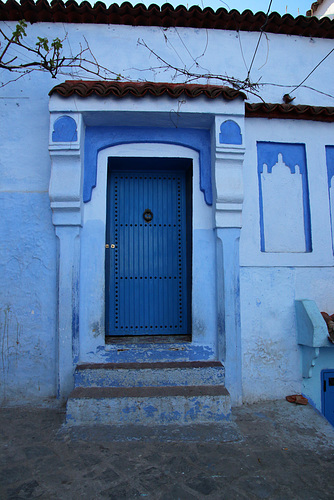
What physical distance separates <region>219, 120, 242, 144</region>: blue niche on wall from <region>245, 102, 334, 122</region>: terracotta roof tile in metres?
0.49

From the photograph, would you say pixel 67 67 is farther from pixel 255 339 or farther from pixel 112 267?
pixel 255 339

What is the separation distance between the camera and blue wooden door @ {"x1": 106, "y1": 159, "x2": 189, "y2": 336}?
14.7 feet

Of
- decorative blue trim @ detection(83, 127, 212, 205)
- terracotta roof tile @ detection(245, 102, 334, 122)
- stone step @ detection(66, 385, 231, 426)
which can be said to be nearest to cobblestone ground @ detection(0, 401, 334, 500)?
stone step @ detection(66, 385, 231, 426)

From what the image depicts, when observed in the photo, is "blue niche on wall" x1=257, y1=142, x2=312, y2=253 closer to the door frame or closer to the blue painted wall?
the door frame

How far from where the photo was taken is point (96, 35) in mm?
4746

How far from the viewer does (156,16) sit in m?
4.73

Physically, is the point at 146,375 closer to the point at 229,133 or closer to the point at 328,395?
the point at 328,395

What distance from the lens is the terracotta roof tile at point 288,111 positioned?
14.7 feet

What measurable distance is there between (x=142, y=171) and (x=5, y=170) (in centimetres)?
177

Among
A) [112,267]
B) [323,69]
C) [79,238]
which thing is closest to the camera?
[79,238]

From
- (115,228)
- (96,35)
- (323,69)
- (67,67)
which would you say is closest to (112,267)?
(115,228)

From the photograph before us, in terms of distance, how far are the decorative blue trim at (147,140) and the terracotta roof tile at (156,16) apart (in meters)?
1.68

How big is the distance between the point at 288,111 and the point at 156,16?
2.25 metres

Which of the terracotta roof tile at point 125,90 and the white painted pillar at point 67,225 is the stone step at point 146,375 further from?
the terracotta roof tile at point 125,90
